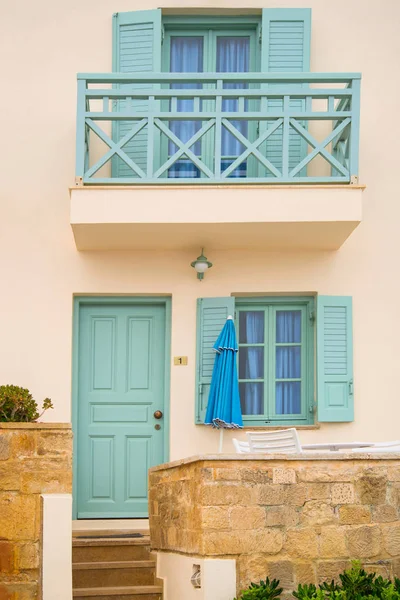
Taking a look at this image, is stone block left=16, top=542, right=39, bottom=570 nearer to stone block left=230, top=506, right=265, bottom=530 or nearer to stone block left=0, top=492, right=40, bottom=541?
stone block left=0, top=492, right=40, bottom=541

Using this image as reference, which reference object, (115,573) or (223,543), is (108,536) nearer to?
(115,573)

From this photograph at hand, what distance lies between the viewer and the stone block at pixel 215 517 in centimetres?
852

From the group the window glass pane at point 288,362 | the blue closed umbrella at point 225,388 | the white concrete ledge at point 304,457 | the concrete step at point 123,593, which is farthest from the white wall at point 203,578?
the window glass pane at point 288,362

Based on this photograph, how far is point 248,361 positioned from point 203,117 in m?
2.73

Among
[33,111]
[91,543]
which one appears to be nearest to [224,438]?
[91,543]

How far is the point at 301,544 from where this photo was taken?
859cm

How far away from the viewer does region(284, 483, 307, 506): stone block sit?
8.62 m

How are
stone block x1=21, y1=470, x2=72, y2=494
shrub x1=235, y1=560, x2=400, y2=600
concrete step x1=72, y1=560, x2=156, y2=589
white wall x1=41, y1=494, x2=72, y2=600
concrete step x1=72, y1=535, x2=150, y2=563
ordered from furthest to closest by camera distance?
concrete step x1=72, y1=535, x2=150, y2=563 → concrete step x1=72, y1=560, x2=156, y2=589 → stone block x1=21, y1=470, x2=72, y2=494 → white wall x1=41, y1=494, x2=72, y2=600 → shrub x1=235, y1=560, x2=400, y2=600

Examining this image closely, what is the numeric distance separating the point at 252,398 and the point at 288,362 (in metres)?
0.56

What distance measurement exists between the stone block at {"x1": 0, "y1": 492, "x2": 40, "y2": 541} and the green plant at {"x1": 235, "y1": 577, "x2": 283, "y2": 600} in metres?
1.94

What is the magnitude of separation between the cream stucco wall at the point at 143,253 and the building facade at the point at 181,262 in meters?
0.02

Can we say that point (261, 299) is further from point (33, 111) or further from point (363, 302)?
point (33, 111)

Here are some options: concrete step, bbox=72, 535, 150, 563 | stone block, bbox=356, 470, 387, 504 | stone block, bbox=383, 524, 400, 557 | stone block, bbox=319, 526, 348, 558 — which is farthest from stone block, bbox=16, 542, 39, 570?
stone block, bbox=383, 524, 400, 557

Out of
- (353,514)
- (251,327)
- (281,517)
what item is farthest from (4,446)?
(251,327)
